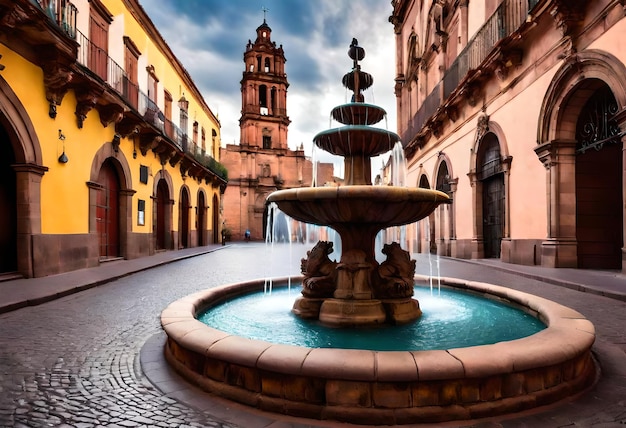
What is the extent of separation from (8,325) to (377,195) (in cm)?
479

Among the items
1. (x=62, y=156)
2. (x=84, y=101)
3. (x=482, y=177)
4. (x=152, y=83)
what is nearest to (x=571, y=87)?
(x=482, y=177)

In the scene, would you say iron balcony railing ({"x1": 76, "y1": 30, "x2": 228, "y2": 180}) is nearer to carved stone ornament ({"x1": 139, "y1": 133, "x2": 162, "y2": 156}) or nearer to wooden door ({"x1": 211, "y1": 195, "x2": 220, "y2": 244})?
carved stone ornament ({"x1": 139, "y1": 133, "x2": 162, "y2": 156})

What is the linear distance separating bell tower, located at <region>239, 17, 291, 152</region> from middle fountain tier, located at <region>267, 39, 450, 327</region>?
38998mm

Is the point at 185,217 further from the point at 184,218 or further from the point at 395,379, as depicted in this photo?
the point at 395,379

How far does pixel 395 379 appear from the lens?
2285mm

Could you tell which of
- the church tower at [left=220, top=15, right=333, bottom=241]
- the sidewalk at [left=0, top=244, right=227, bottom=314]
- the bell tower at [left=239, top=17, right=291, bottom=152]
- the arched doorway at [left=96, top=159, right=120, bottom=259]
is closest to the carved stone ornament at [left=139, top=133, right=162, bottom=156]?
the arched doorway at [left=96, top=159, right=120, bottom=259]

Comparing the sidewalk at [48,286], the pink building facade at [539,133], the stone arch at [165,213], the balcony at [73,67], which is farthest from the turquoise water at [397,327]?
the stone arch at [165,213]

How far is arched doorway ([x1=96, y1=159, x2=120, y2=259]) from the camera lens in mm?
12617

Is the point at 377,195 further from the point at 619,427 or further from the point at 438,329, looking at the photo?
the point at 619,427

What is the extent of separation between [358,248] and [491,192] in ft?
36.0

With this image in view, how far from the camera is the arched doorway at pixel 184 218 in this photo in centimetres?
2261

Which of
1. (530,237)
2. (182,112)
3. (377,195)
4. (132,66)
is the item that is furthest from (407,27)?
(377,195)

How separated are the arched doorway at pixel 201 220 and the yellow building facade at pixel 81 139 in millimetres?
6294

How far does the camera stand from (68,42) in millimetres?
8844
